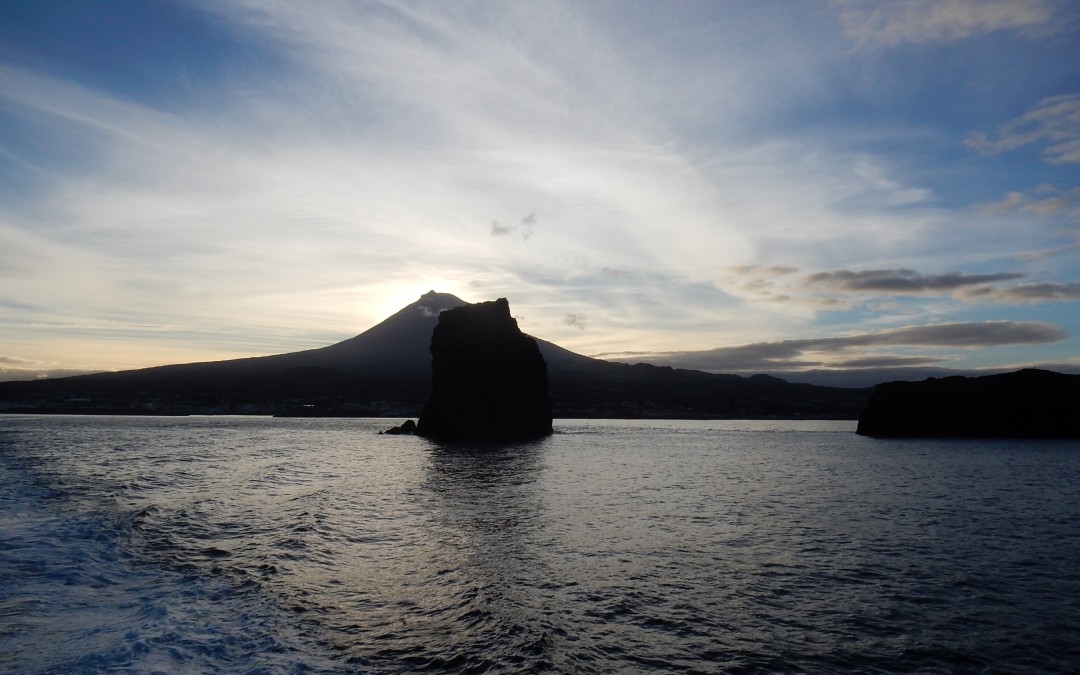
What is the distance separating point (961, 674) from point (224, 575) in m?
19.1

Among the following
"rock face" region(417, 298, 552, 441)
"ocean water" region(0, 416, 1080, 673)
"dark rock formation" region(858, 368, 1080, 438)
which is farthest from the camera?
"dark rock formation" region(858, 368, 1080, 438)

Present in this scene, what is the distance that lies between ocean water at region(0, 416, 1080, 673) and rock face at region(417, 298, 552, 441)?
199ft

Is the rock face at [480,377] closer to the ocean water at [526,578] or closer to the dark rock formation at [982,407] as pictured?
the ocean water at [526,578]

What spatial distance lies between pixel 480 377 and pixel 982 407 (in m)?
104

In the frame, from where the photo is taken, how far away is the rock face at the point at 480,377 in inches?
4031

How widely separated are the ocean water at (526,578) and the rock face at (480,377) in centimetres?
6051

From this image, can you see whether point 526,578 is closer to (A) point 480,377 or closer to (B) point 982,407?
(A) point 480,377

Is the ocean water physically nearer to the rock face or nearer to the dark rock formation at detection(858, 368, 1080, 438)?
the rock face

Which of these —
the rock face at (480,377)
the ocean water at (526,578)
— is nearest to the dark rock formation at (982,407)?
the rock face at (480,377)

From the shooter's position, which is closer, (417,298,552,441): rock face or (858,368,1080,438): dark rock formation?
(417,298,552,441): rock face

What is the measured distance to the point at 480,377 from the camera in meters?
102

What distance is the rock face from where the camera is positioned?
336ft

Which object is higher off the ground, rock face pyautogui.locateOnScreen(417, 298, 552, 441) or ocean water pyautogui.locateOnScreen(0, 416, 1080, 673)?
rock face pyautogui.locateOnScreen(417, 298, 552, 441)

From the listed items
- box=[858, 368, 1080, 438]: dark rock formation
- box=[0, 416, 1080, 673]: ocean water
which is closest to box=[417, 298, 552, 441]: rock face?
box=[0, 416, 1080, 673]: ocean water
